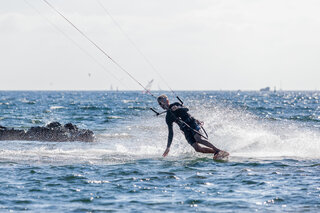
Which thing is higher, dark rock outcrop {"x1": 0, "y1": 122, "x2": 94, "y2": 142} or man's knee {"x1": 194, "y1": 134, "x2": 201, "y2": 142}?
man's knee {"x1": 194, "y1": 134, "x2": 201, "y2": 142}

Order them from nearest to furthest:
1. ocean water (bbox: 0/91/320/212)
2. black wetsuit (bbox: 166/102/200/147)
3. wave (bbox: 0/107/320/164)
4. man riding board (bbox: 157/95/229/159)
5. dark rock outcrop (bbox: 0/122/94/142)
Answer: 1. ocean water (bbox: 0/91/320/212)
2. man riding board (bbox: 157/95/229/159)
3. black wetsuit (bbox: 166/102/200/147)
4. wave (bbox: 0/107/320/164)
5. dark rock outcrop (bbox: 0/122/94/142)

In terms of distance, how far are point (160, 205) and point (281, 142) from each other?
1062 centimetres

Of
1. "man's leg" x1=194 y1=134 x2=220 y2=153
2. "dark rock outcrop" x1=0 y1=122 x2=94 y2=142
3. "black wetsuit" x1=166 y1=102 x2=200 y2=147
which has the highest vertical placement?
"black wetsuit" x1=166 y1=102 x2=200 y2=147

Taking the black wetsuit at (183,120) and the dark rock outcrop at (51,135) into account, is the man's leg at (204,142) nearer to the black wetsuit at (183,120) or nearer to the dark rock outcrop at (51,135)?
the black wetsuit at (183,120)

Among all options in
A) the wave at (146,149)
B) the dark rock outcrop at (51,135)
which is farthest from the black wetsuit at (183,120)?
the dark rock outcrop at (51,135)

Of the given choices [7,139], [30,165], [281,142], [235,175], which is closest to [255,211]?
[235,175]

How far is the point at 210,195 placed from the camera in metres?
10.4

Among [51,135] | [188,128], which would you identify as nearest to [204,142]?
[188,128]

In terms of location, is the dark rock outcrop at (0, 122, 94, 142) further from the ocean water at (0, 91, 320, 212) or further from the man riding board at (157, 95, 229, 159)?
the man riding board at (157, 95, 229, 159)

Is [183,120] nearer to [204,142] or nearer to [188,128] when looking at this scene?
[188,128]

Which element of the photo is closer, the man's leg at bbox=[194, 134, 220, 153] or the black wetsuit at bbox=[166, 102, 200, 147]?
the man's leg at bbox=[194, 134, 220, 153]

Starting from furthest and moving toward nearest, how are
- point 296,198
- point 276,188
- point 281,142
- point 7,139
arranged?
point 7,139
point 281,142
point 276,188
point 296,198

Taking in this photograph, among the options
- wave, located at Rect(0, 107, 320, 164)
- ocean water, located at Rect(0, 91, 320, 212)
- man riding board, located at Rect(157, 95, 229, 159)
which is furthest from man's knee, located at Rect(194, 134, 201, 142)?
wave, located at Rect(0, 107, 320, 164)

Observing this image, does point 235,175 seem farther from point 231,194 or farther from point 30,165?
point 30,165
